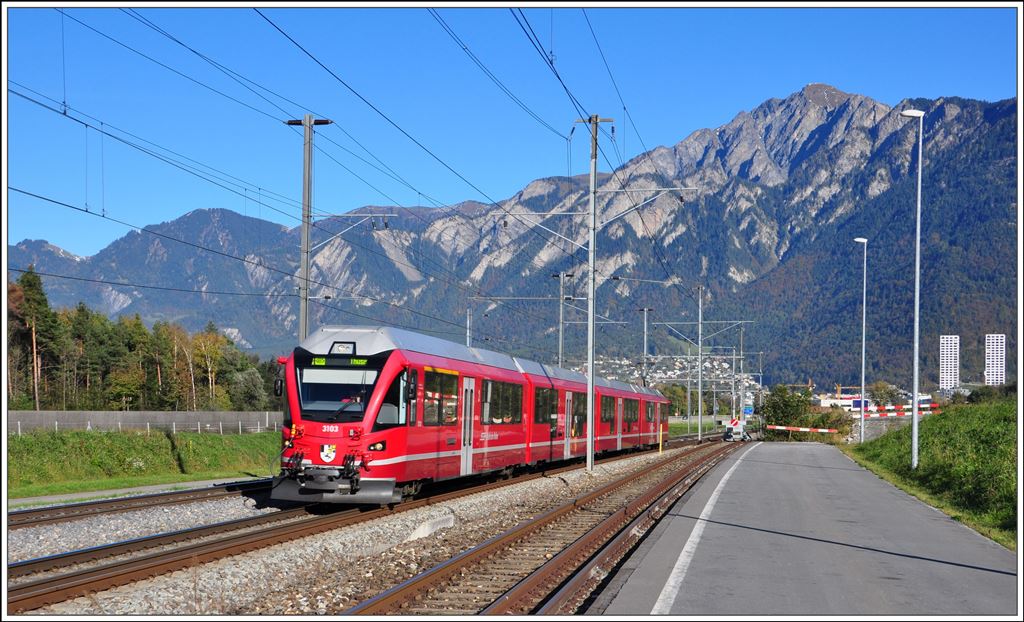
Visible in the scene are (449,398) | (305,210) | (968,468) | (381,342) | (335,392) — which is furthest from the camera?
(305,210)

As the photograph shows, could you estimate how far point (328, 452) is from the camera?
1866 centimetres

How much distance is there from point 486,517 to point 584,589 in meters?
8.15

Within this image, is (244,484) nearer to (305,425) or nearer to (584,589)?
(305,425)

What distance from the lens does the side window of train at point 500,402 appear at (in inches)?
997

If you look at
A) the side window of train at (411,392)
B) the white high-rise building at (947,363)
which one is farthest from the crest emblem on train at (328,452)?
the white high-rise building at (947,363)

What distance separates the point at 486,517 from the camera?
20.0m

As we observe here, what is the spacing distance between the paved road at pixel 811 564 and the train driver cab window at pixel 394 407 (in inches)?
201

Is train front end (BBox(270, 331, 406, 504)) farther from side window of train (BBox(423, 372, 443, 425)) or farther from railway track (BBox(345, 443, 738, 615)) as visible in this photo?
railway track (BBox(345, 443, 738, 615))

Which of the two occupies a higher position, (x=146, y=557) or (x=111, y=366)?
(x=111, y=366)

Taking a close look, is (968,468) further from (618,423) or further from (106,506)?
(618,423)

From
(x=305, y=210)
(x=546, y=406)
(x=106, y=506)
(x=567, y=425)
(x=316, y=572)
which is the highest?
(x=305, y=210)

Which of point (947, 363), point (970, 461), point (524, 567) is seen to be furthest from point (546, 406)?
point (947, 363)

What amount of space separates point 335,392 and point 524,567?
21.9 feet

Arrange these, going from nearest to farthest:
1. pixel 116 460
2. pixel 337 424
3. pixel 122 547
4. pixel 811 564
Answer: pixel 811 564 < pixel 122 547 < pixel 337 424 < pixel 116 460
